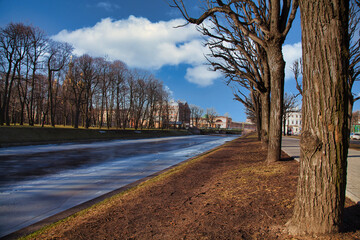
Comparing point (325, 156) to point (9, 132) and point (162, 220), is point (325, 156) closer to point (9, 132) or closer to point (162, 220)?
point (162, 220)

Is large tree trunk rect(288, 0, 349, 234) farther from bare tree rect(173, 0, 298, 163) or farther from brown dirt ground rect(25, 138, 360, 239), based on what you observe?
bare tree rect(173, 0, 298, 163)

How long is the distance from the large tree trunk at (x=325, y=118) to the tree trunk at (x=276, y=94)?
515 cm

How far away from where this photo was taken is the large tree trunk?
9.13 feet

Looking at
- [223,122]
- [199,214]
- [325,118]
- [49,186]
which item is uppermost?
[223,122]

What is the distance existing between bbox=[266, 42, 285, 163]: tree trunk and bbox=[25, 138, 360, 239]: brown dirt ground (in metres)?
2.49

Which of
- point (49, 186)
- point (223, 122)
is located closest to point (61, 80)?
point (49, 186)

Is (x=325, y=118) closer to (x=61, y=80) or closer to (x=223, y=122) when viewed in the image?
(x=61, y=80)

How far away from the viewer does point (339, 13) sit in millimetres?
2830

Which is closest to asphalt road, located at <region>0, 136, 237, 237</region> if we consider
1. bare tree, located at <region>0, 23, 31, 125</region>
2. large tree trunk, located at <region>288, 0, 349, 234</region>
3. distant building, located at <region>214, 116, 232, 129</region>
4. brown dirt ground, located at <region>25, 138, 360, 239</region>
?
brown dirt ground, located at <region>25, 138, 360, 239</region>

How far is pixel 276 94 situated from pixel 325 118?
5.67 meters

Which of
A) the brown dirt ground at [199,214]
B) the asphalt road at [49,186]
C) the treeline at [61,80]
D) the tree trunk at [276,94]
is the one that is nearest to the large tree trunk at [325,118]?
the brown dirt ground at [199,214]

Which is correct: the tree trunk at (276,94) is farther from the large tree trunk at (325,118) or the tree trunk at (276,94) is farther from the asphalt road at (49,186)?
the large tree trunk at (325,118)

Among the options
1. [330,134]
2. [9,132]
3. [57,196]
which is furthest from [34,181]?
[9,132]

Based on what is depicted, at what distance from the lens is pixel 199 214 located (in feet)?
13.0
